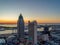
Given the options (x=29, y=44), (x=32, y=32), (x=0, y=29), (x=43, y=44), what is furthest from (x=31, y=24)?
(x=0, y=29)

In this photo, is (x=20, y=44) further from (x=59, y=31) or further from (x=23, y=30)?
(x=59, y=31)

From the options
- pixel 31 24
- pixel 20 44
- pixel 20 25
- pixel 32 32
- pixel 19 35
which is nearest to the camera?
pixel 20 44

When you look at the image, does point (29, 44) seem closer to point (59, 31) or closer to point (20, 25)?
point (20, 25)

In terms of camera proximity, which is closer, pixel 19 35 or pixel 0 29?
pixel 19 35

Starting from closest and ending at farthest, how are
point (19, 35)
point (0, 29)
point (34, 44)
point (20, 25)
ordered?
point (34, 44) < point (19, 35) < point (20, 25) < point (0, 29)

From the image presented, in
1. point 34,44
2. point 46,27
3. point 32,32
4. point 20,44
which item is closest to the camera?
point 34,44

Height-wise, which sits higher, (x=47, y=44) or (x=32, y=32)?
(x=32, y=32)

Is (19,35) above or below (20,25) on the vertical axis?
below

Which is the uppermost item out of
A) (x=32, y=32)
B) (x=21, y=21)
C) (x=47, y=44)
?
(x=21, y=21)

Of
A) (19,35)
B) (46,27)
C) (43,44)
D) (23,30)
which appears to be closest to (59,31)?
(46,27)
